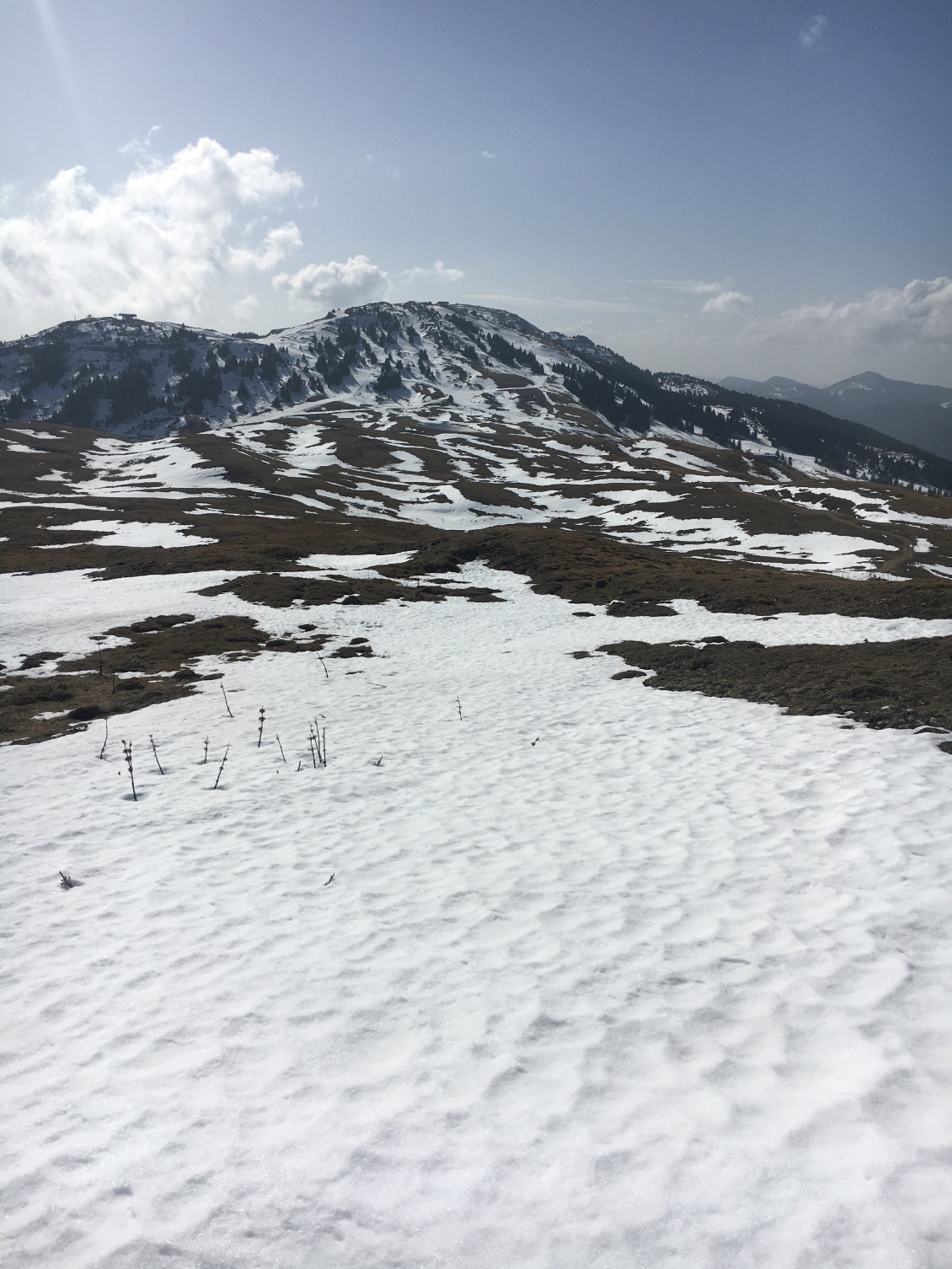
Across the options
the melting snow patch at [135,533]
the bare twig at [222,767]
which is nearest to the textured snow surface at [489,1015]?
the bare twig at [222,767]

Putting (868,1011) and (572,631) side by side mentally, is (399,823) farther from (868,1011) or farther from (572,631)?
(572,631)

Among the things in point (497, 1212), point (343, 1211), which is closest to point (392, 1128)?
point (343, 1211)

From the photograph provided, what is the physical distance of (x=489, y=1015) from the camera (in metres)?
6.70

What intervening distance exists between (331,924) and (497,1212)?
14.6ft

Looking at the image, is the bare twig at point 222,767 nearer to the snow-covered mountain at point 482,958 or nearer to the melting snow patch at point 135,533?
the snow-covered mountain at point 482,958

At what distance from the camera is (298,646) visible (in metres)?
26.8

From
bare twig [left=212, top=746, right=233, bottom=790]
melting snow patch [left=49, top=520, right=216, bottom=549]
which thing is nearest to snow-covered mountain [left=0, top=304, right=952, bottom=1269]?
bare twig [left=212, top=746, right=233, bottom=790]

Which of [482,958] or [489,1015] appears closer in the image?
[489,1015]

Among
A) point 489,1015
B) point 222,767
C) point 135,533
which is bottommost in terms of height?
point 489,1015

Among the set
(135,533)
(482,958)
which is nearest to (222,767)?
(482,958)

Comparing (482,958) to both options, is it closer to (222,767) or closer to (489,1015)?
(489,1015)

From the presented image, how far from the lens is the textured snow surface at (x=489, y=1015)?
181 inches

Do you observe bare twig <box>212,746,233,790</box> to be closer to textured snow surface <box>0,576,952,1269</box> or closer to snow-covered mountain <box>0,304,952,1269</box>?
snow-covered mountain <box>0,304,952,1269</box>

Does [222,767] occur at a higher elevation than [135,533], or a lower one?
lower
